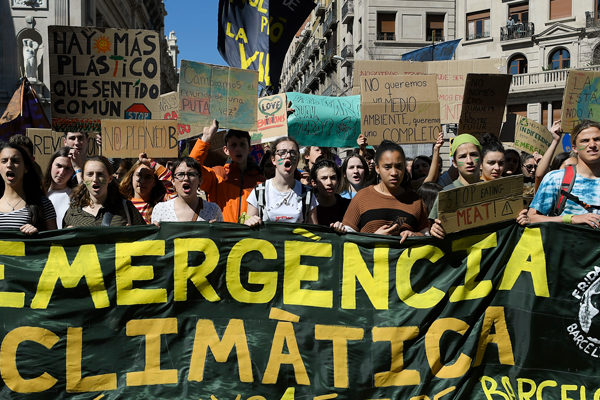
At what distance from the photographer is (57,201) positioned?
4965 millimetres

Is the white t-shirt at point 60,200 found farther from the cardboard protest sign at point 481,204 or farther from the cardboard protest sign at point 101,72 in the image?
the cardboard protest sign at point 481,204

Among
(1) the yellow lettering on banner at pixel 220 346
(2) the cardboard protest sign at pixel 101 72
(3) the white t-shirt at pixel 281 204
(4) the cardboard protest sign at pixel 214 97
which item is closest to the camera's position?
(1) the yellow lettering on banner at pixel 220 346

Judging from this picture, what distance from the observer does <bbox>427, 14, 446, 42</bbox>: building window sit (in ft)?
118

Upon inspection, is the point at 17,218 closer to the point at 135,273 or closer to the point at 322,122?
the point at 135,273

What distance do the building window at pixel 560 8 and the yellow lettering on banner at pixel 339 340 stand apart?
36.1 meters

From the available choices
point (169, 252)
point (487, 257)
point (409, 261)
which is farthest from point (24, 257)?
point (487, 257)

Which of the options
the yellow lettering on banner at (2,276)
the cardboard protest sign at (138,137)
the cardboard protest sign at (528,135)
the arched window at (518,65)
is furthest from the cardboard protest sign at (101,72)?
the arched window at (518,65)

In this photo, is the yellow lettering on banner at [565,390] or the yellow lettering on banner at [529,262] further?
the yellow lettering on banner at [529,262]

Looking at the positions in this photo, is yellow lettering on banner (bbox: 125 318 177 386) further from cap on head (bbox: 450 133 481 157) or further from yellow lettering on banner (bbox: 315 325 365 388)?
cap on head (bbox: 450 133 481 157)

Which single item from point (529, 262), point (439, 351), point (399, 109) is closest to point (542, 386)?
point (439, 351)

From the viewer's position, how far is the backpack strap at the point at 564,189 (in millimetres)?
4125

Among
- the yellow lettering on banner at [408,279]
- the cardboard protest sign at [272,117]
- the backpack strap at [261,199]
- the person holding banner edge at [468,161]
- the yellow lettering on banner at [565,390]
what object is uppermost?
the cardboard protest sign at [272,117]

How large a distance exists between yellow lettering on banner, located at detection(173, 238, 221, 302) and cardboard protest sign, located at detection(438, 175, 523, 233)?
57.2 inches

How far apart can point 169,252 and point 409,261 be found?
152cm
